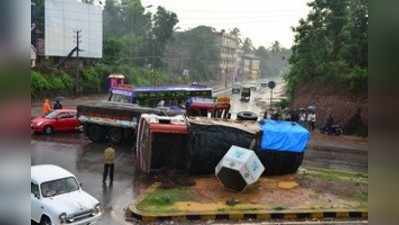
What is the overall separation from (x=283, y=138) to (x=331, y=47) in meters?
20.2

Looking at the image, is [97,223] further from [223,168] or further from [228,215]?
[223,168]

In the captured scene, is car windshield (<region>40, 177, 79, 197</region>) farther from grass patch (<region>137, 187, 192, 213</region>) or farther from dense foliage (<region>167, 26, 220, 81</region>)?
dense foliage (<region>167, 26, 220, 81</region>)

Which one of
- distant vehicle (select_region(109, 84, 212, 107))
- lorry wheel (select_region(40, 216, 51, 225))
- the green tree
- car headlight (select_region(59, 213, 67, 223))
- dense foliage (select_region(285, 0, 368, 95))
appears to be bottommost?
lorry wheel (select_region(40, 216, 51, 225))

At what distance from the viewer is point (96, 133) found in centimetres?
2250

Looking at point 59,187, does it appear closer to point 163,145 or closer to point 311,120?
point 163,145

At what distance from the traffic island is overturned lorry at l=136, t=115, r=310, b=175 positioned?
66 cm

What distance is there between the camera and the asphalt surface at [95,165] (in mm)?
13781

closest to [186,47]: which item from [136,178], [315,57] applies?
[315,57]

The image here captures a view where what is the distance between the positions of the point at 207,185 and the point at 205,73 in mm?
83223

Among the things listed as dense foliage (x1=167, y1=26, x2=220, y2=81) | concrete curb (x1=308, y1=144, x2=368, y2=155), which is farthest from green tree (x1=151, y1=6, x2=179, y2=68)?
concrete curb (x1=308, y1=144, x2=368, y2=155)

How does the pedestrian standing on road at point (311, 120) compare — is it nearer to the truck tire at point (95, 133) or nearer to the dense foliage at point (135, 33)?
the truck tire at point (95, 133)

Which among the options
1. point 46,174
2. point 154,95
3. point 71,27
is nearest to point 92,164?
point 46,174

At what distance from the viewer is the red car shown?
23.7 metres

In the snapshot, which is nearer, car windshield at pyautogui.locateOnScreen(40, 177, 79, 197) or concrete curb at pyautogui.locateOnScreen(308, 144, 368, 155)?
car windshield at pyautogui.locateOnScreen(40, 177, 79, 197)
